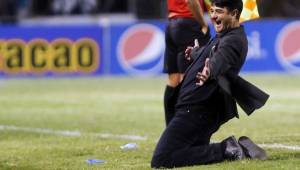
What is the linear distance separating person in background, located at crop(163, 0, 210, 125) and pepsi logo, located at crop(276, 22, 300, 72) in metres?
13.9

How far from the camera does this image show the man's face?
8.41 meters

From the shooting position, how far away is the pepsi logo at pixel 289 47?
24172mm

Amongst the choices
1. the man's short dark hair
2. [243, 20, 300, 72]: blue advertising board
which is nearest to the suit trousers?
the man's short dark hair

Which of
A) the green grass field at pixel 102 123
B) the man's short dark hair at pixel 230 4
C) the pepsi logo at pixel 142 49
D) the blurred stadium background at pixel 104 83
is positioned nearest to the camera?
the man's short dark hair at pixel 230 4

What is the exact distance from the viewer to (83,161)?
8984 millimetres

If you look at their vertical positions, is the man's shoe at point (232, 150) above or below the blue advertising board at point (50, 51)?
above

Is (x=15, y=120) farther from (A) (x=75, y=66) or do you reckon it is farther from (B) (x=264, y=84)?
(A) (x=75, y=66)

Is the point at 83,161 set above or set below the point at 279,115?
above

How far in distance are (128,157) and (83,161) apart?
0.49 m

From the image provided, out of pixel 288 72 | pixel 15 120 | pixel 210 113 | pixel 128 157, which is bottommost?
pixel 288 72

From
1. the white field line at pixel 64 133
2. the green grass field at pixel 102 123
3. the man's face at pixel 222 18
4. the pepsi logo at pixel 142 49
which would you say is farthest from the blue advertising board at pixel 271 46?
the man's face at pixel 222 18

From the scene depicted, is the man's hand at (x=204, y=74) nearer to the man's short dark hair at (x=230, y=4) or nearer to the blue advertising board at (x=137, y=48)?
the man's short dark hair at (x=230, y=4)

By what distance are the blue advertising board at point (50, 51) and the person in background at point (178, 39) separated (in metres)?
13.6

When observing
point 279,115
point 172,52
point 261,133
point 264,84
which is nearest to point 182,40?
point 172,52
